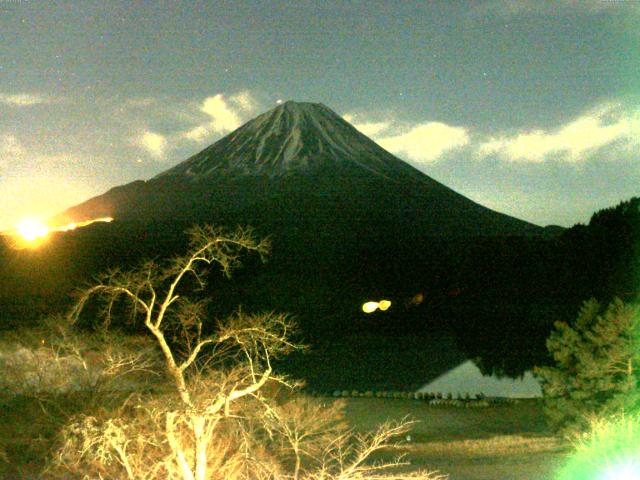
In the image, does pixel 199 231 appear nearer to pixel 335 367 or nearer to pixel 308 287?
pixel 335 367

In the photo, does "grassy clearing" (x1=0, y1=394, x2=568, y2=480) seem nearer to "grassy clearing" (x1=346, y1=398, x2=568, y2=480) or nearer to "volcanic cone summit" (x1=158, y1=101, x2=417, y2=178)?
"grassy clearing" (x1=346, y1=398, x2=568, y2=480)

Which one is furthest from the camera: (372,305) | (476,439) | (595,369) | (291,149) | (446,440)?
(291,149)

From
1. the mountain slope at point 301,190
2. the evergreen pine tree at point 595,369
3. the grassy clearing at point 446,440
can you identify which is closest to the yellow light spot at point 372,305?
the grassy clearing at point 446,440

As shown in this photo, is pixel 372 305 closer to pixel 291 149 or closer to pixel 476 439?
pixel 476 439

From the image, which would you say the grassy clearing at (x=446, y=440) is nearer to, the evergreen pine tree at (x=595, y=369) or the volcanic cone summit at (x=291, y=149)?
the evergreen pine tree at (x=595, y=369)

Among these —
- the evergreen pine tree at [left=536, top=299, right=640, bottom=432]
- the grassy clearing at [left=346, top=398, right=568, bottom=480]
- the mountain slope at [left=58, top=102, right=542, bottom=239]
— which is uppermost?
the mountain slope at [left=58, top=102, right=542, bottom=239]

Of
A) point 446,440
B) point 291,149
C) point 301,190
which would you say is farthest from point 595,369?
point 291,149

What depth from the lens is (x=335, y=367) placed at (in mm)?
28062

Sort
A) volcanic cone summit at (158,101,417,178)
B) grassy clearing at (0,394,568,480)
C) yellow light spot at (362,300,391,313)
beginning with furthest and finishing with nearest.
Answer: volcanic cone summit at (158,101,417,178) → grassy clearing at (0,394,568,480) → yellow light spot at (362,300,391,313)

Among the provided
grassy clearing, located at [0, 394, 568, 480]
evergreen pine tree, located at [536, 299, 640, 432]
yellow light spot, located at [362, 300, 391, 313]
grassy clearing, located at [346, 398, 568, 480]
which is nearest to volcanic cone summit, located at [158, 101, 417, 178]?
grassy clearing, located at [346, 398, 568, 480]

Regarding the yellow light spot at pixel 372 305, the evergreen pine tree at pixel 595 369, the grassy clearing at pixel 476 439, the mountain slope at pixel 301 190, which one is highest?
the mountain slope at pixel 301 190

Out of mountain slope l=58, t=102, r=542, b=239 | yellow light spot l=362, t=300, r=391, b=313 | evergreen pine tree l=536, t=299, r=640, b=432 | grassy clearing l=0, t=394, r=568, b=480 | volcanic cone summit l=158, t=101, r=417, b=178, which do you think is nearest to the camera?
yellow light spot l=362, t=300, r=391, b=313

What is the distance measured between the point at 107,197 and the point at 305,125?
3114 cm

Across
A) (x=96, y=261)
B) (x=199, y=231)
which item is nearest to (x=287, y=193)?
(x=96, y=261)
